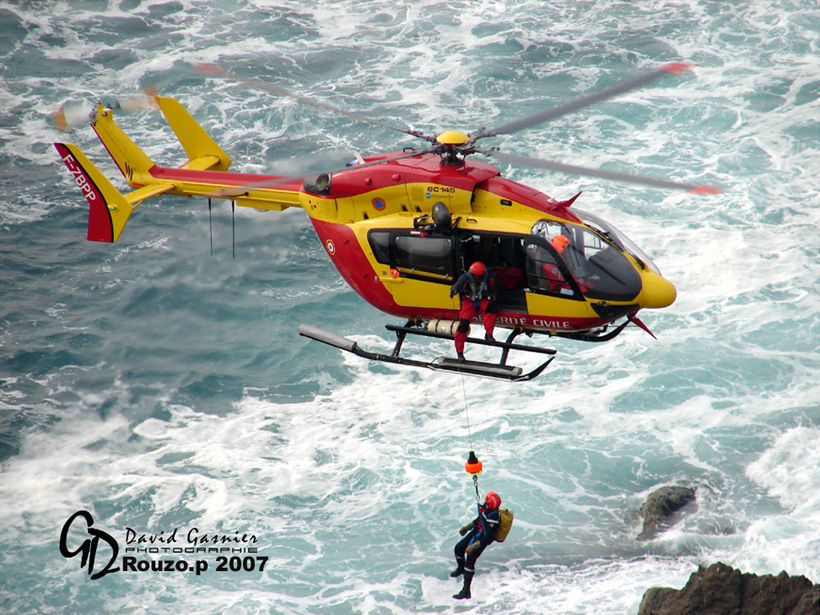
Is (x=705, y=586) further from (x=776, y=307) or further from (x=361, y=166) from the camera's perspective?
(x=776, y=307)

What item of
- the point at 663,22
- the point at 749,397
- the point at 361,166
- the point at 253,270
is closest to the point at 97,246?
the point at 253,270

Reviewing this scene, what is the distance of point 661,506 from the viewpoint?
1952 cm

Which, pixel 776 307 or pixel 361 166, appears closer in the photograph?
pixel 361 166

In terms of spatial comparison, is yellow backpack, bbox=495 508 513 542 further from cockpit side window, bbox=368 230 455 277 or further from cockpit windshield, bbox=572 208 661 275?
cockpit windshield, bbox=572 208 661 275

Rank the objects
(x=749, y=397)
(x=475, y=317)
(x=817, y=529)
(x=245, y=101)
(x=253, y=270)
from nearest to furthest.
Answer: (x=475, y=317) → (x=817, y=529) → (x=749, y=397) → (x=253, y=270) → (x=245, y=101)

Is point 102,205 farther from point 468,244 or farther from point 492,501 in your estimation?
point 492,501

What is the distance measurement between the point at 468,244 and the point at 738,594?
854 centimetres

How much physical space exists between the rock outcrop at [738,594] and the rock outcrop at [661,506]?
307 centimetres

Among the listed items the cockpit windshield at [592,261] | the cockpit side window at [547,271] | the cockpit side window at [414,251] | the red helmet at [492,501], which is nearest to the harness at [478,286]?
the cockpit side window at [414,251]

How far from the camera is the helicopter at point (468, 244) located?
43.0ft

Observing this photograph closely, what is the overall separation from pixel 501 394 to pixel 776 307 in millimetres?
8952

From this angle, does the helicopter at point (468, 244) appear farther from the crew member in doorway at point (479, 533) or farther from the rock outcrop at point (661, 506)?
the rock outcrop at point (661, 506)

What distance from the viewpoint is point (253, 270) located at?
27125 millimetres

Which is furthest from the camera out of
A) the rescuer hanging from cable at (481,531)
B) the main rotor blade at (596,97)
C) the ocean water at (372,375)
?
the ocean water at (372,375)
